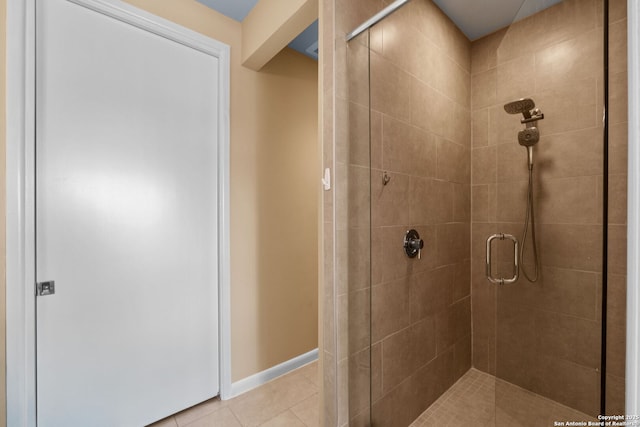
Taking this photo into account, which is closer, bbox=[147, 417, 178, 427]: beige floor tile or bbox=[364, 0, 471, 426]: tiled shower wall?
bbox=[364, 0, 471, 426]: tiled shower wall

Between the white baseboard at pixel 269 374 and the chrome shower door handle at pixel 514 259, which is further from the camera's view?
the white baseboard at pixel 269 374

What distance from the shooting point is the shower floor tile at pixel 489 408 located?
1000 mm

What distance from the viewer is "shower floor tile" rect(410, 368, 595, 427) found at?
3.28 ft

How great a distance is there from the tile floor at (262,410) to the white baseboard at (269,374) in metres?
0.03

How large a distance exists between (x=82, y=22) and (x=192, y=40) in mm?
489

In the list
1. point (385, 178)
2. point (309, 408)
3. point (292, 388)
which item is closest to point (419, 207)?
point (385, 178)

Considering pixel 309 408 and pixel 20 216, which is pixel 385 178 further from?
pixel 20 216

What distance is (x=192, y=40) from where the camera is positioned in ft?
4.94

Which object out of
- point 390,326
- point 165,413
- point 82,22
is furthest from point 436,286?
point 82,22

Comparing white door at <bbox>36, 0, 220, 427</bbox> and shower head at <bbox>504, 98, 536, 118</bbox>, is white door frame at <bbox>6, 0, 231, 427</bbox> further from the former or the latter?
shower head at <bbox>504, 98, 536, 118</bbox>

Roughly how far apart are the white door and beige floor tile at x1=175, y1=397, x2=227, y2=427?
5 cm

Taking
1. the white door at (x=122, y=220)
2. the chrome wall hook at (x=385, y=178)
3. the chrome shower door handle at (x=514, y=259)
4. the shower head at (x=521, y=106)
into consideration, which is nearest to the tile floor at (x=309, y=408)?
the white door at (x=122, y=220)

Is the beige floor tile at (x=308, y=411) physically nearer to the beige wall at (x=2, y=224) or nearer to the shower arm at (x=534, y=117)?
the beige wall at (x=2, y=224)

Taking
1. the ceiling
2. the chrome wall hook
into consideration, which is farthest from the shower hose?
the ceiling
